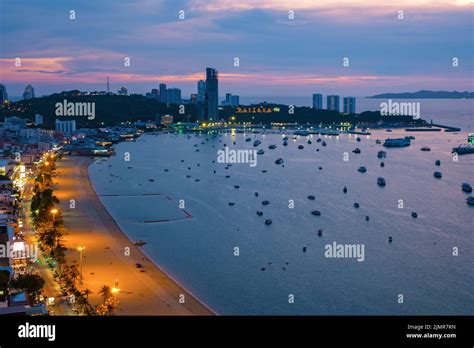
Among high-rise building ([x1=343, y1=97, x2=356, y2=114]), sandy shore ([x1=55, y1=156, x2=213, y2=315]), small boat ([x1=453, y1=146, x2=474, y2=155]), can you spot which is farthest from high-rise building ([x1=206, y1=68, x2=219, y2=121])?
sandy shore ([x1=55, y1=156, x2=213, y2=315])

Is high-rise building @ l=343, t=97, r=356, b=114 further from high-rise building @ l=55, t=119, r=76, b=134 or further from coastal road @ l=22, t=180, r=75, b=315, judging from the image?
coastal road @ l=22, t=180, r=75, b=315

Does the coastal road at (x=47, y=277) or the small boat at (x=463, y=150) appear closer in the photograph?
the coastal road at (x=47, y=277)

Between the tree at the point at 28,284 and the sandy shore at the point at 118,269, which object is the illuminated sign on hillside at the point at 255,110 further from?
the tree at the point at 28,284

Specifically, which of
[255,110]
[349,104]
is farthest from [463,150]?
[349,104]

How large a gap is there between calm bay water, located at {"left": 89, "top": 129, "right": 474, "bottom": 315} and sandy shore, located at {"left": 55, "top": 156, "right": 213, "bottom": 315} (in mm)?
270

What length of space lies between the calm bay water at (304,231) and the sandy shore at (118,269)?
270 millimetres

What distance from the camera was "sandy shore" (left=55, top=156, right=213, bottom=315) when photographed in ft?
19.9

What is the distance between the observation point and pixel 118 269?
285 inches

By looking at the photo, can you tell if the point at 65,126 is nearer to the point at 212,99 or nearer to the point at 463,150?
the point at 212,99

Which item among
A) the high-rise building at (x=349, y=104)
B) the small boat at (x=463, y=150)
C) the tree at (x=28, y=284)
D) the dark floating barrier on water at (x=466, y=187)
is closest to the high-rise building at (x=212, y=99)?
the high-rise building at (x=349, y=104)

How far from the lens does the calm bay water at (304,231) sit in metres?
6.79

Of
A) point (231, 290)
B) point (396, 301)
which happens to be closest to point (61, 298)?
point (231, 290)
